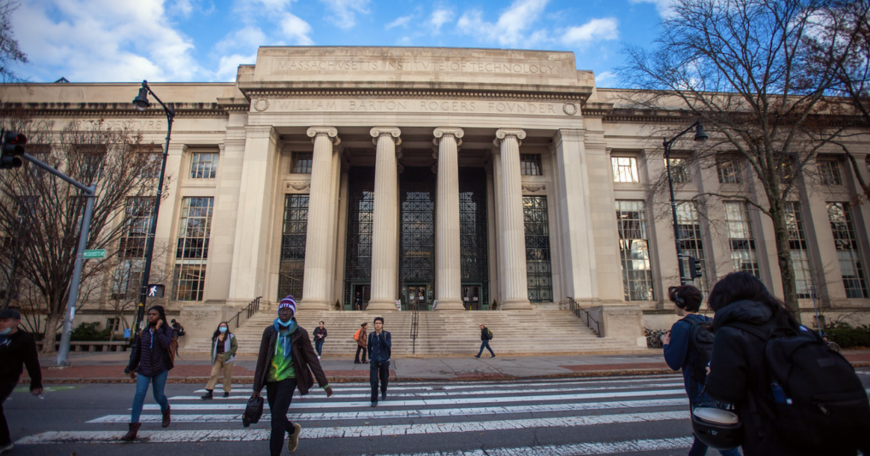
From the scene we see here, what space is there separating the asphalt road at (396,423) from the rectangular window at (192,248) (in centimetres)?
2004

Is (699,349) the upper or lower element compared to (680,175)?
lower

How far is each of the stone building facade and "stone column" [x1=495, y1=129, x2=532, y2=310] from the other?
0.50ft

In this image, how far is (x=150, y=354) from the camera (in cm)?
622

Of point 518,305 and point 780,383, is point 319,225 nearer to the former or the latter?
point 518,305

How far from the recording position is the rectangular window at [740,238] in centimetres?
2969

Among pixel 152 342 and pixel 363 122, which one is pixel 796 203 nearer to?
pixel 363 122

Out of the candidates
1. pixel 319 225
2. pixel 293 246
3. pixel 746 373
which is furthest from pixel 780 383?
pixel 293 246

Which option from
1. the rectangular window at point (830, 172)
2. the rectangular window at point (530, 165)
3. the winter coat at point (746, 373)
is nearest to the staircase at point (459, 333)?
the rectangular window at point (530, 165)

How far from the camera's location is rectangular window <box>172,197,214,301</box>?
28.5 meters

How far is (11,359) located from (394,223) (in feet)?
71.4

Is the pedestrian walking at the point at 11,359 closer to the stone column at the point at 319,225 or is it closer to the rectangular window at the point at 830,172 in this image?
the stone column at the point at 319,225

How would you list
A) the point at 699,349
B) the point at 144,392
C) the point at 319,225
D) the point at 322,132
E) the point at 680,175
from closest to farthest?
the point at 699,349
the point at 144,392
the point at 319,225
the point at 322,132
the point at 680,175

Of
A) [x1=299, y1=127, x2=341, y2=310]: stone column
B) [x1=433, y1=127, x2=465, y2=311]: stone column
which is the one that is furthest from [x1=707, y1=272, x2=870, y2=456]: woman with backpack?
[x1=299, y1=127, x2=341, y2=310]: stone column

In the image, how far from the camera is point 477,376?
468 inches
